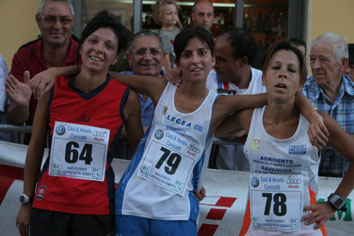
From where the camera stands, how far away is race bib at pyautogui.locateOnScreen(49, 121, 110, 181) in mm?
2893

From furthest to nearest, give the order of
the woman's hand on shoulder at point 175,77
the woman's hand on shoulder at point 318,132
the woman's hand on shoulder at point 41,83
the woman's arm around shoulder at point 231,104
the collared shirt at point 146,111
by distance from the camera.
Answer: the collared shirt at point 146,111
the woman's hand on shoulder at point 175,77
the woman's arm around shoulder at point 231,104
the woman's hand on shoulder at point 41,83
the woman's hand on shoulder at point 318,132

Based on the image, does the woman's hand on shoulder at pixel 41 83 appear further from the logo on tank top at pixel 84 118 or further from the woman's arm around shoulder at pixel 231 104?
the woman's arm around shoulder at pixel 231 104

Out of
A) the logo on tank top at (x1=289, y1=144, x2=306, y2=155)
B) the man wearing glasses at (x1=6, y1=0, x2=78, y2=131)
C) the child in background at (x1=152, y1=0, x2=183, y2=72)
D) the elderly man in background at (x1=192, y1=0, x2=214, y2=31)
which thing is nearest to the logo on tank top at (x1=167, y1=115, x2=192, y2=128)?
the logo on tank top at (x1=289, y1=144, x2=306, y2=155)

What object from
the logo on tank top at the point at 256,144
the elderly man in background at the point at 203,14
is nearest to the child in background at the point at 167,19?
the elderly man in background at the point at 203,14

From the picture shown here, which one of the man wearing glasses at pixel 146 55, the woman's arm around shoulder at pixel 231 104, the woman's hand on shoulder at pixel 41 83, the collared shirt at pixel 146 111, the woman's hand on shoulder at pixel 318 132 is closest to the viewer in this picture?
the woman's hand on shoulder at pixel 318 132

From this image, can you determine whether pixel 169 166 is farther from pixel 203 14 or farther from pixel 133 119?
pixel 203 14

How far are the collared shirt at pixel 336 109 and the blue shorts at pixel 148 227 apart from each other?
133 cm

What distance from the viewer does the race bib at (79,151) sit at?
2893 mm

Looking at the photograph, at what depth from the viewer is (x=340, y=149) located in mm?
2918

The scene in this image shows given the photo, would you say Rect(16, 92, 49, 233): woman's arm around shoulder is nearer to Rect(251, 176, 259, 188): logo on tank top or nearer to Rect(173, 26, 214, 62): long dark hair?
Rect(173, 26, 214, 62): long dark hair

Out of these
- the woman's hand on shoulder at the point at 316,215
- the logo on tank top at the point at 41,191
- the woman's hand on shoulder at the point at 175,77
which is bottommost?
the woman's hand on shoulder at the point at 316,215

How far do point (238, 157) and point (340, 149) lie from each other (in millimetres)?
1009

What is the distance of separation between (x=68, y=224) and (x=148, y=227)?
454 millimetres

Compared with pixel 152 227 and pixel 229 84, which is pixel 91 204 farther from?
pixel 229 84
